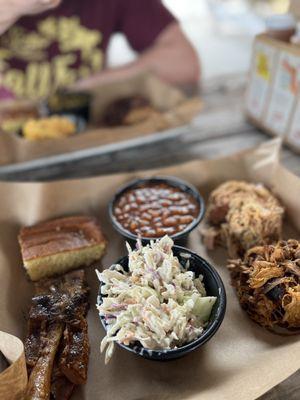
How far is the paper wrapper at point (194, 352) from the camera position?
4.21ft

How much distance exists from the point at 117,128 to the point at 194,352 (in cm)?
151

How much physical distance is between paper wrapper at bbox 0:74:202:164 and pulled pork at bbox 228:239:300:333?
1213mm

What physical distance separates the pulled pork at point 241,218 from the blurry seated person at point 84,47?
1601mm

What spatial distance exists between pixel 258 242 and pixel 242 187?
0.35m

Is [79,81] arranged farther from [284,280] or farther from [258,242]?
[284,280]

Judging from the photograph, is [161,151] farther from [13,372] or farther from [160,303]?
[13,372]

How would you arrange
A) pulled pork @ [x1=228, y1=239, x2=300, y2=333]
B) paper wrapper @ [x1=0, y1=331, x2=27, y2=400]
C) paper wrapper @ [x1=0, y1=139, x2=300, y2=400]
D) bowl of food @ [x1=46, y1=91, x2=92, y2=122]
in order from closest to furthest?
paper wrapper @ [x1=0, y1=331, x2=27, y2=400] < paper wrapper @ [x1=0, y1=139, x2=300, y2=400] < pulled pork @ [x1=228, y1=239, x2=300, y2=333] < bowl of food @ [x1=46, y1=91, x2=92, y2=122]

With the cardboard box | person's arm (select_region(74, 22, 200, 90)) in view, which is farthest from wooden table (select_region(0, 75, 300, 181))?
person's arm (select_region(74, 22, 200, 90))

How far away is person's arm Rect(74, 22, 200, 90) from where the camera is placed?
343 cm

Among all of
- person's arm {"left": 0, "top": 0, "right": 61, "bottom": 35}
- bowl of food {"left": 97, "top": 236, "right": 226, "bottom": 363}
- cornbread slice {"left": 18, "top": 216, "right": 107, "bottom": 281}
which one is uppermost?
person's arm {"left": 0, "top": 0, "right": 61, "bottom": 35}

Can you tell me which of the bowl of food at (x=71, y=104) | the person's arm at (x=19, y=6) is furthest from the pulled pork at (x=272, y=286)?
the bowl of food at (x=71, y=104)

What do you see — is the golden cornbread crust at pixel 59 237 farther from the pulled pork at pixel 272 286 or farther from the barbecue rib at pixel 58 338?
the pulled pork at pixel 272 286

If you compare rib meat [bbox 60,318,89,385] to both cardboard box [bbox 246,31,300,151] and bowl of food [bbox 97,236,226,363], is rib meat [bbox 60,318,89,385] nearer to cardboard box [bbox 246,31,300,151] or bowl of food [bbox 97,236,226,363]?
bowl of food [bbox 97,236,226,363]

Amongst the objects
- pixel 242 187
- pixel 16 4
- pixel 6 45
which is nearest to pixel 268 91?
pixel 242 187
